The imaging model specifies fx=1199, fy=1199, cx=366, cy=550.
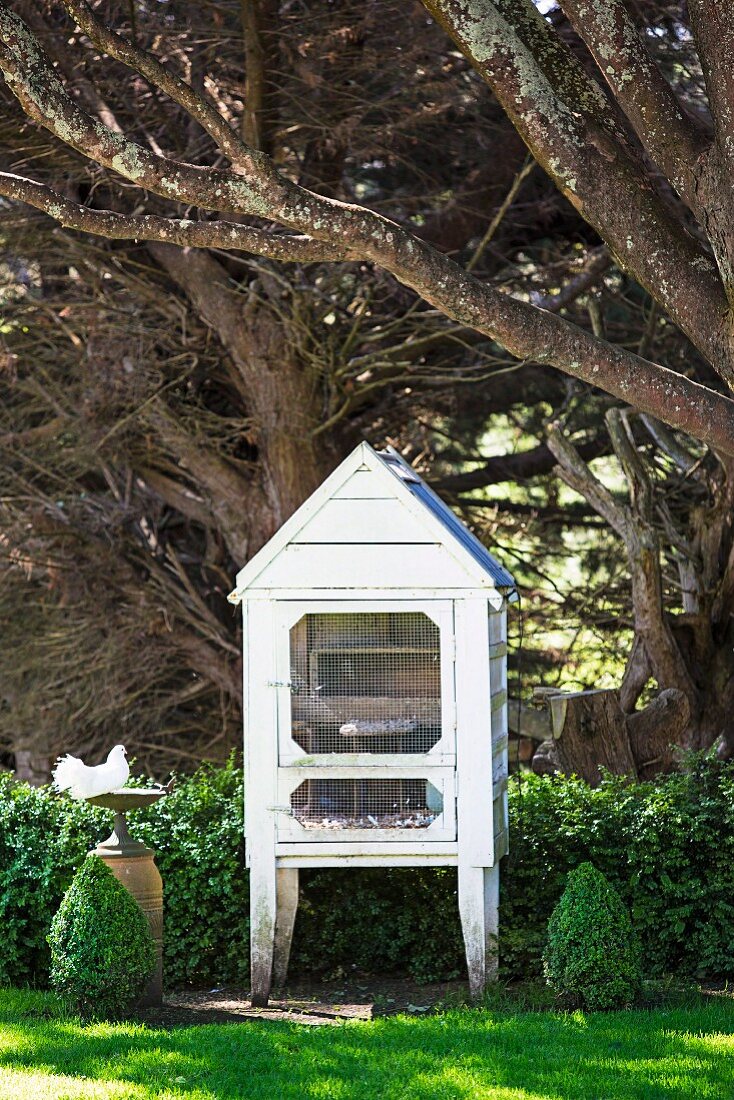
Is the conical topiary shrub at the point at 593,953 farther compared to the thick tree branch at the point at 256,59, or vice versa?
the thick tree branch at the point at 256,59

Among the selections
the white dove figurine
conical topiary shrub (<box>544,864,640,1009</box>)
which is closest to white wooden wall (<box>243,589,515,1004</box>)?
conical topiary shrub (<box>544,864,640,1009</box>)

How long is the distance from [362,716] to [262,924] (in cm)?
95

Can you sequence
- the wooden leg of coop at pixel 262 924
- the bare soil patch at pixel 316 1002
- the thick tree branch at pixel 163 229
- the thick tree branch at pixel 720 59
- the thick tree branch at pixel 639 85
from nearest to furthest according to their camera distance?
the thick tree branch at pixel 720 59
the thick tree branch at pixel 639 85
the thick tree branch at pixel 163 229
the bare soil patch at pixel 316 1002
the wooden leg of coop at pixel 262 924

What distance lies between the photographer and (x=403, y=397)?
30.6 ft

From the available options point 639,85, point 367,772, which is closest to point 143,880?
point 367,772

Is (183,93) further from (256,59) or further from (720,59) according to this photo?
(256,59)

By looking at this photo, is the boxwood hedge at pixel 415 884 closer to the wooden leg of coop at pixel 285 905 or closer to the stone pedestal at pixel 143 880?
the wooden leg of coop at pixel 285 905

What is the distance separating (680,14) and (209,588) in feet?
17.5

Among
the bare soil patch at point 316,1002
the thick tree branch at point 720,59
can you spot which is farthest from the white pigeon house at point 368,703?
the thick tree branch at point 720,59

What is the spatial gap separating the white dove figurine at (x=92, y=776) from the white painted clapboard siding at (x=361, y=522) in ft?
3.81

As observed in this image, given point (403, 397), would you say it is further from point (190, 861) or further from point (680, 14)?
point (190, 861)

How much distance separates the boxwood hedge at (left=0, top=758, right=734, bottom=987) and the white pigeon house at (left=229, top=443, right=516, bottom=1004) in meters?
0.36

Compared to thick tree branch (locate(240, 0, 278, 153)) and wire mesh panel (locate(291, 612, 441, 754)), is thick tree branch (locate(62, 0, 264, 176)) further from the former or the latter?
thick tree branch (locate(240, 0, 278, 153))

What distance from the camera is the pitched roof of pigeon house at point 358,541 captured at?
16.2ft
